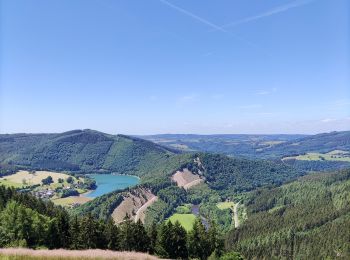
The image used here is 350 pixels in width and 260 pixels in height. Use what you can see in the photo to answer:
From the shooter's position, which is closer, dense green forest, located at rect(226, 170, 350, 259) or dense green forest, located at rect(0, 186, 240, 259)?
dense green forest, located at rect(0, 186, 240, 259)

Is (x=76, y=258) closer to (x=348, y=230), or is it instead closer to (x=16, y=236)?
(x=16, y=236)

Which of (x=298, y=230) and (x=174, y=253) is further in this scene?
(x=298, y=230)

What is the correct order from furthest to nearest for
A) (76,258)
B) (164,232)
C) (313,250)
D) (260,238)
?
1. (260,238)
2. (313,250)
3. (164,232)
4. (76,258)

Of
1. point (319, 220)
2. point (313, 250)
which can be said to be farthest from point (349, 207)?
point (313, 250)

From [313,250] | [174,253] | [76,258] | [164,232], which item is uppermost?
[76,258]

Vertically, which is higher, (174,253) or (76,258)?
(76,258)

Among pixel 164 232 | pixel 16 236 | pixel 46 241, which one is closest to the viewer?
pixel 16 236

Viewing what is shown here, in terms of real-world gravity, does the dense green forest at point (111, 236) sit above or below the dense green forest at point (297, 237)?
above

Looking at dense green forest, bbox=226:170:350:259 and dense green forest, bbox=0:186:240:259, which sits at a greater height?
dense green forest, bbox=0:186:240:259

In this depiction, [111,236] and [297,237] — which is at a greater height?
[111,236]

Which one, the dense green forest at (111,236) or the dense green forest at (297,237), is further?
the dense green forest at (297,237)

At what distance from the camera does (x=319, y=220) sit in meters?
188

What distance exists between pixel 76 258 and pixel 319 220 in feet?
641

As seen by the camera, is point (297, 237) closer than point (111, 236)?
No
